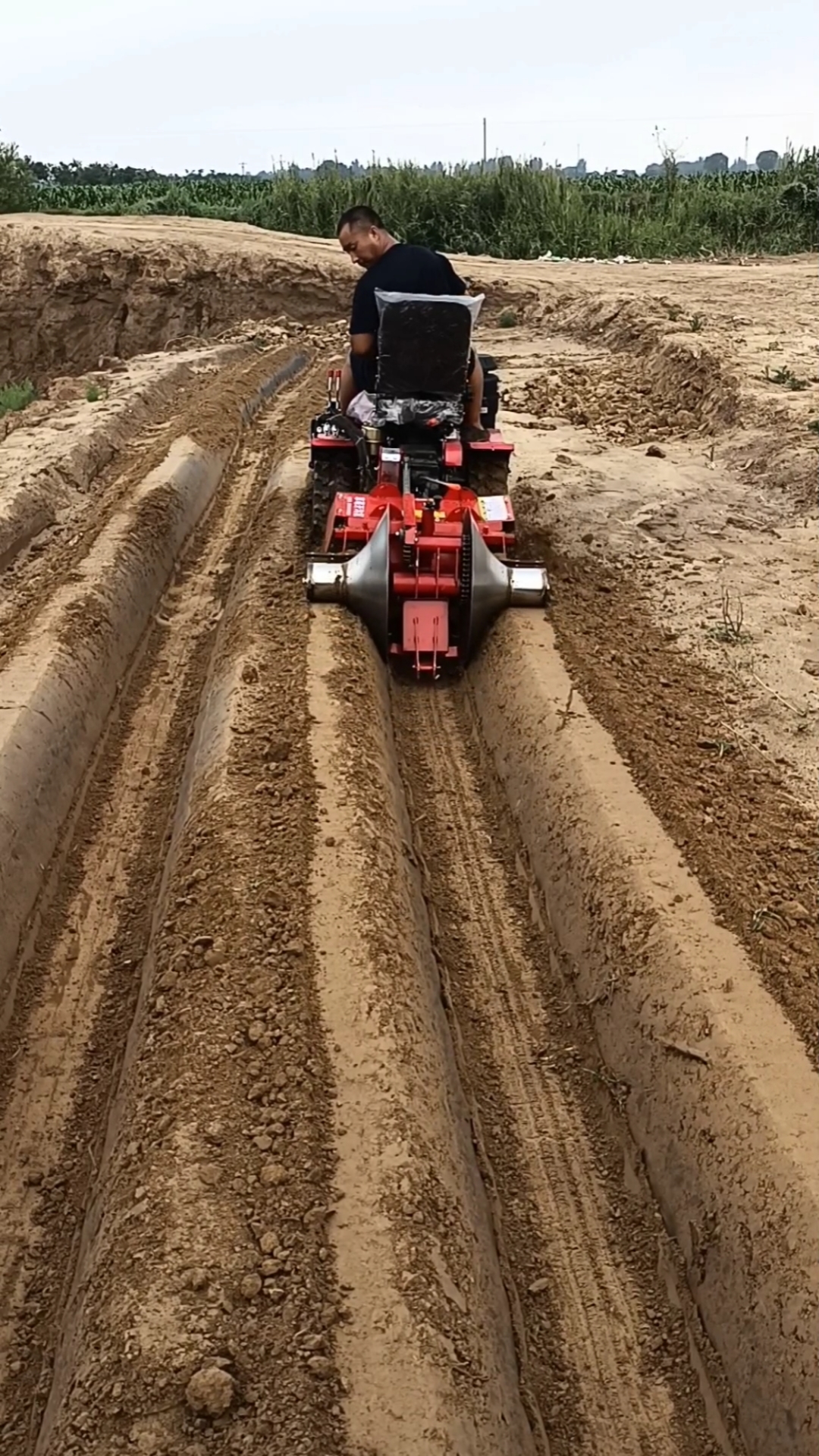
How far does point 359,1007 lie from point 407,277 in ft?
12.8

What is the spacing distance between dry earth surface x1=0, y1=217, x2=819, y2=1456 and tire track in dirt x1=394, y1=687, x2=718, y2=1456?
0.01 meters

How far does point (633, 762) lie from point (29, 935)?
2.40 metres

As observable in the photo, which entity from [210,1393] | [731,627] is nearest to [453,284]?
[731,627]

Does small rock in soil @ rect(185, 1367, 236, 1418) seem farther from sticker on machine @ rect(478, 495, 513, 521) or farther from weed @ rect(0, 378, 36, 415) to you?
weed @ rect(0, 378, 36, 415)

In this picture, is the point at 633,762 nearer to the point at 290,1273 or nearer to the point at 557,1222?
the point at 557,1222

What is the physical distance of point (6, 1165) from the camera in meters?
3.29

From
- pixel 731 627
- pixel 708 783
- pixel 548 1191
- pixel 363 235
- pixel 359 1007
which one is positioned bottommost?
pixel 548 1191

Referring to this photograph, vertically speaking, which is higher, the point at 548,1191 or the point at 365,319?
the point at 365,319

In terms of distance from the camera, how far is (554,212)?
22109 mm

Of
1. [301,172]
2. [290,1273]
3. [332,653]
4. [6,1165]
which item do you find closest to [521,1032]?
[290,1273]

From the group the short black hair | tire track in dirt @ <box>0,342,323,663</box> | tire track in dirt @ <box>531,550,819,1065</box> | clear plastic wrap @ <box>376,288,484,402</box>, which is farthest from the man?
tire track in dirt @ <box>0,342,323,663</box>

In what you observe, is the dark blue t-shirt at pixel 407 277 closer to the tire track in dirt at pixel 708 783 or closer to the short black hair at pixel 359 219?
the short black hair at pixel 359 219

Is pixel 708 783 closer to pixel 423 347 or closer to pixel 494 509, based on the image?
pixel 494 509

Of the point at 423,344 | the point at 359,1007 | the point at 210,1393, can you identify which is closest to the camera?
the point at 210,1393
